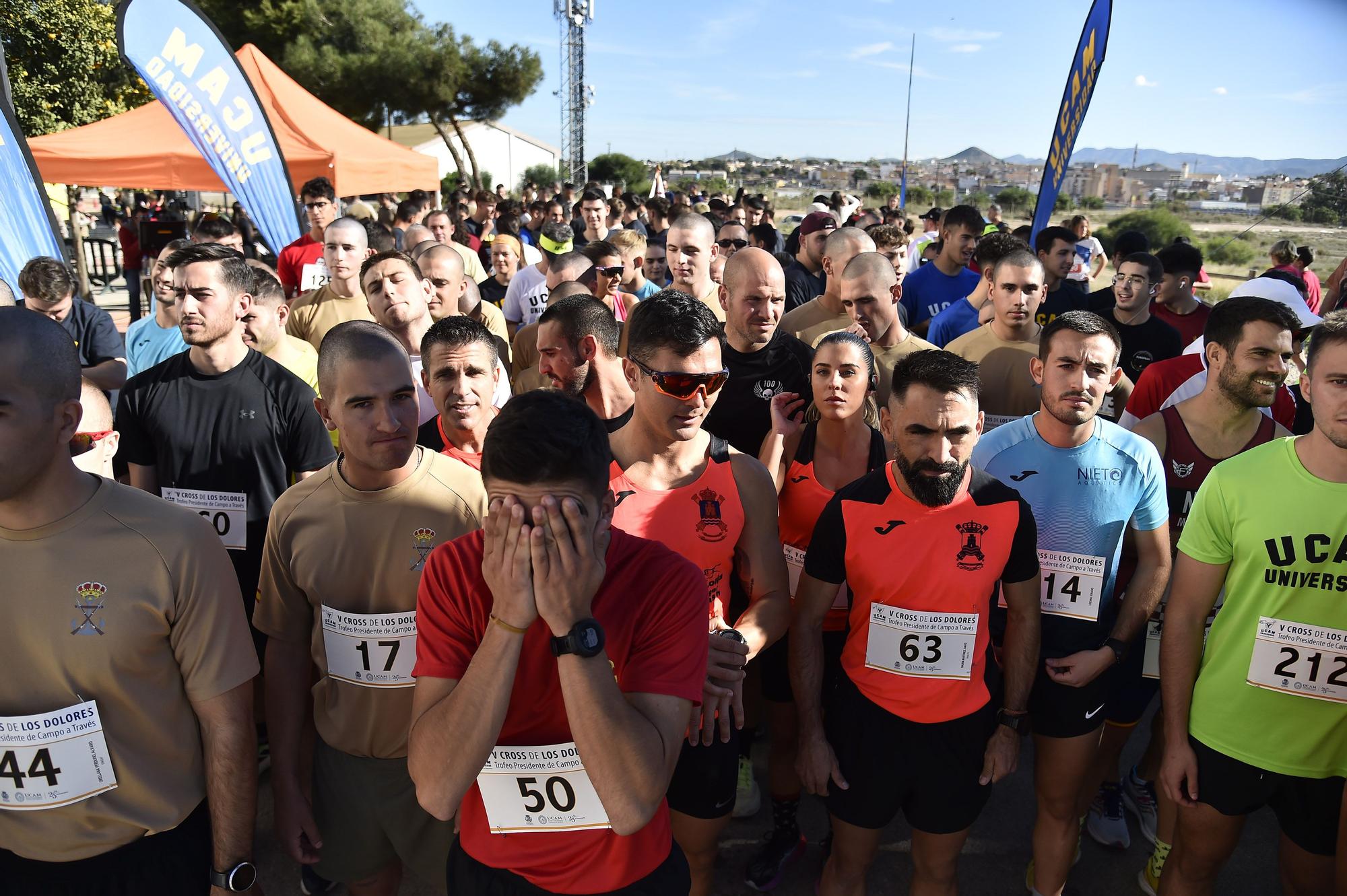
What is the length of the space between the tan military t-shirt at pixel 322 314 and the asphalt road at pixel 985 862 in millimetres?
2779

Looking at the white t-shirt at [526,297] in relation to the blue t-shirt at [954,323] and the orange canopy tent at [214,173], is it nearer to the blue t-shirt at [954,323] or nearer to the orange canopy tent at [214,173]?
the blue t-shirt at [954,323]

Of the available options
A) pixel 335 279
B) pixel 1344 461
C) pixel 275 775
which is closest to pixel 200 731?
pixel 275 775

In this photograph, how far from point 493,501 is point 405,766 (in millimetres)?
1399

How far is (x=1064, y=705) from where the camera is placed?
2863mm

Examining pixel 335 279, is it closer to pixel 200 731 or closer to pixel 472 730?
pixel 200 731

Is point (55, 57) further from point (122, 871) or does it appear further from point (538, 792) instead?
point (538, 792)

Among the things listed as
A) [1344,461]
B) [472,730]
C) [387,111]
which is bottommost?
[472,730]

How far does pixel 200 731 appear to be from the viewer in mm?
2037

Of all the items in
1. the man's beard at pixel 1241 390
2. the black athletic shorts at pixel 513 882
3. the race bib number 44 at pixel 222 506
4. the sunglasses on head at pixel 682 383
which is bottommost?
the black athletic shorts at pixel 513 882

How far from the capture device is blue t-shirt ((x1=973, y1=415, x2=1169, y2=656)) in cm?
290

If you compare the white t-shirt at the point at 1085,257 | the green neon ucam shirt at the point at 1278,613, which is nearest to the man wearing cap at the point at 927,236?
the white t-shirt at the point at 1085,257

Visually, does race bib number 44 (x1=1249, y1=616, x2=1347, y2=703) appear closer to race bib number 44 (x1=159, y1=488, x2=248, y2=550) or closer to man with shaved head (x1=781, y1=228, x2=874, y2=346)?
man with shaved head (x1=781, y1=228, x2=874, y2=346)

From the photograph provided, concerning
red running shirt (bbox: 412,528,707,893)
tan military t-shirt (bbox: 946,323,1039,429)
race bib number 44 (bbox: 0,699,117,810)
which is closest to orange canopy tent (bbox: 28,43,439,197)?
tan military t-shirt (bbox: 946,323,1039,429)

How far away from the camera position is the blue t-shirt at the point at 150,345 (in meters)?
4.65
